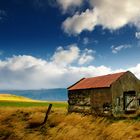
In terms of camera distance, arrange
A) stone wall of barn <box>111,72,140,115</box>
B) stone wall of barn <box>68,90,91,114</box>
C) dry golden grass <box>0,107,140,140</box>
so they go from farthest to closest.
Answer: stone wall of barn <box>68,90,91,114</box> → stone wall of barn <box>111,72,140,115</box> → dry golden grass <box>0,107,140,140</box>

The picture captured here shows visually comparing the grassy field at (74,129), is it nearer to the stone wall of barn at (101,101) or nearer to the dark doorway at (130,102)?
the stone wall of barn at (101,101)

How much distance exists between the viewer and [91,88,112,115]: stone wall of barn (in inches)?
1068

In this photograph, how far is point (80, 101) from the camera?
31453 mm

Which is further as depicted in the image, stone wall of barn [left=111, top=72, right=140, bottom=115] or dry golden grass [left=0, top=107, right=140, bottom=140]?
stone wall of barn [left=111, top=72, right=140, bottom=115]

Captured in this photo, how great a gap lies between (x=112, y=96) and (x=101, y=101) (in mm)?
1613

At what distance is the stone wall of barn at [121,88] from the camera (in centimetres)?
2711

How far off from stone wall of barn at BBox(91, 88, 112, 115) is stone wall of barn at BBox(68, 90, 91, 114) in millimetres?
923

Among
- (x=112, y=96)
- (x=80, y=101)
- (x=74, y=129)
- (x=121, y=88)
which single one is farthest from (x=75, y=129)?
(x=80, y=101)

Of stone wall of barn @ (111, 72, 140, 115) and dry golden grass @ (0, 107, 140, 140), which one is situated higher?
stone wall of barn @ (111, 72, 140, 115)

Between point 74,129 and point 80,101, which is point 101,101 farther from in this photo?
point 74,129

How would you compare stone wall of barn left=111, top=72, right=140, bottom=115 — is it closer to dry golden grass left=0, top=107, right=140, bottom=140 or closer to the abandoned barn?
the abandoned barn

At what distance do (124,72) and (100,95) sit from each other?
364 cm

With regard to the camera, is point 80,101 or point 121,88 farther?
point 80,101

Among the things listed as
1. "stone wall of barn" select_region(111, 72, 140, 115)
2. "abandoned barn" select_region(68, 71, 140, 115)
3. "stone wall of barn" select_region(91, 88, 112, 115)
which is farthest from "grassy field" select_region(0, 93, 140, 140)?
"stone wall of barn" select_region(111, 72, 140, 115)
